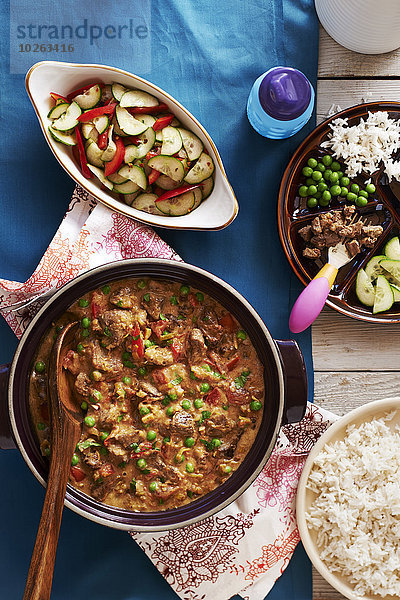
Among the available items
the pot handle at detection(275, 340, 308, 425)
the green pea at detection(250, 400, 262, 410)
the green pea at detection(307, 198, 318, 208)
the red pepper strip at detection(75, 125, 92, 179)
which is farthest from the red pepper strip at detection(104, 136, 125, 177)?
the green pea at detection(250, 400, 262, 410)

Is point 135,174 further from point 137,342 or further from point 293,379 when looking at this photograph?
point 293,379

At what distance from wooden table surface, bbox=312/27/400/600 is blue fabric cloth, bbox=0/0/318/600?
88 millimetres

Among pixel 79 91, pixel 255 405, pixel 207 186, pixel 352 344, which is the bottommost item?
pixel 352 344

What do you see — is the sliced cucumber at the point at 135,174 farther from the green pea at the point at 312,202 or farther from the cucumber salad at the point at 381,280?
the cucumber salad at the point at 381,280

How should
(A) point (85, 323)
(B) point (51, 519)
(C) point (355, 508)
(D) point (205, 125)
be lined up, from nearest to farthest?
(B) point (51, 519) < (A) point (85, 323) < (C) point (355, 508) < (D) point (205, 125)

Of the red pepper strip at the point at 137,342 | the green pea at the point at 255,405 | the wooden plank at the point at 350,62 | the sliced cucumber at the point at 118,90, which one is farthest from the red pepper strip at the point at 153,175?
the green pea at the point at 255,405

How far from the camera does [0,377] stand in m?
2.85

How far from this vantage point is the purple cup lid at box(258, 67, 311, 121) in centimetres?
311

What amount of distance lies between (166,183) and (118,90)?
56cm

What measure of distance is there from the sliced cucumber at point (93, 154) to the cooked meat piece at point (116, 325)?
0.81 meters

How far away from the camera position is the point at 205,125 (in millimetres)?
3406

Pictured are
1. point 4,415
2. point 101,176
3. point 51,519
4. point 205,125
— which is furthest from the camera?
point 205,125

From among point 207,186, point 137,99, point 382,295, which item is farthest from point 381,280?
point 137,99

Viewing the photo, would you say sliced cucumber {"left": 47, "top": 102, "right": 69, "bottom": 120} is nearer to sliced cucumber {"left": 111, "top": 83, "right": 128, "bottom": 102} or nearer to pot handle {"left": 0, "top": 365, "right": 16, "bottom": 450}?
sliced cucumber {"left": 111, "top": 83, "right": 128, "bottom": 102}
